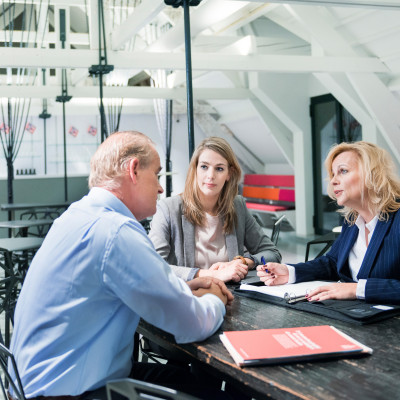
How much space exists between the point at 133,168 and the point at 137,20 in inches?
157

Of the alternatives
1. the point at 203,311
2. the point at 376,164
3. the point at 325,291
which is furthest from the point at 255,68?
the point at 203,311

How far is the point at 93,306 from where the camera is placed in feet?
4.67

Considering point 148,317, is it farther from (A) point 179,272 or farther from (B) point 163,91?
(B) point 163,91

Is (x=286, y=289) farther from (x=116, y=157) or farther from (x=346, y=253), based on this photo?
(x=116, y=157)

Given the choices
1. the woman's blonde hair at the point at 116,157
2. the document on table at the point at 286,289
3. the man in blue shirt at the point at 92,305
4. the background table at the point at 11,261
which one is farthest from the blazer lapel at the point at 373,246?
the background table at the point at 11,261

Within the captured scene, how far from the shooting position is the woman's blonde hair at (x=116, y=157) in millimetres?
1589

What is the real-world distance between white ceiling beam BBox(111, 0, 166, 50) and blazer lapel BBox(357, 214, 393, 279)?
3.13 m

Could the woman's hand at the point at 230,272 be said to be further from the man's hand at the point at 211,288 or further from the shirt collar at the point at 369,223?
the shirt collar at the point at 369,223

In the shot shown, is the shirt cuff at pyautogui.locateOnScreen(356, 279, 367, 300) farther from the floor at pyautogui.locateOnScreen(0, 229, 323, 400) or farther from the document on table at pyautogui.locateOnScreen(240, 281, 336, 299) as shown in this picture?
the floor at pyautogui.locateOnScreen(0, 229, 323, 400)

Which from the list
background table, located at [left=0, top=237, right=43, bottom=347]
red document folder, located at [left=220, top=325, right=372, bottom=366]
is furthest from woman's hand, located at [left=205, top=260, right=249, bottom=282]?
background table, located at [left=0, top=237, right=43, bottom=347]

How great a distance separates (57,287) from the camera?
1435 mm

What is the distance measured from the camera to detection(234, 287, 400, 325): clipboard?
1.62 meters

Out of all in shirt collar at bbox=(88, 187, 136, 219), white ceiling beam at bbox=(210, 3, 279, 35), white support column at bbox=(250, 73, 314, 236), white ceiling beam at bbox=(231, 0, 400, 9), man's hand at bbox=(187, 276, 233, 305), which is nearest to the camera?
shirt collar at bbox=(88, 187, 136, 219)

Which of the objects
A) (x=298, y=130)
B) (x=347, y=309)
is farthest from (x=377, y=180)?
(x=298, y=130)
